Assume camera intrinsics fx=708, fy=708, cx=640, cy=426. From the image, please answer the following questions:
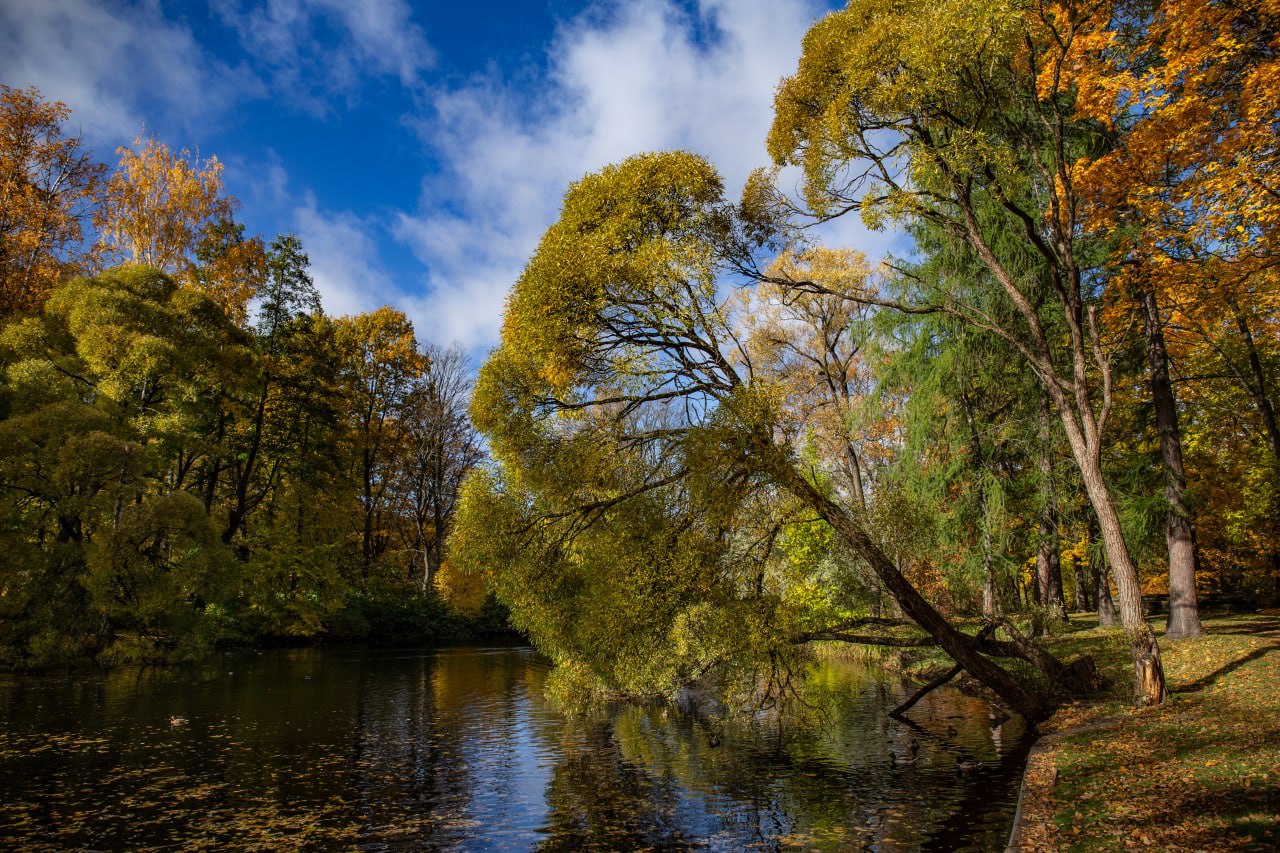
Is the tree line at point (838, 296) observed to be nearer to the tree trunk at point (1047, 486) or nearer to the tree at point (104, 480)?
the tree trunk at point (1047, 486)

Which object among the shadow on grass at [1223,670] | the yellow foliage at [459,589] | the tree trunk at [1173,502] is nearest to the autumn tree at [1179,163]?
the tree trunk at [1173,502]

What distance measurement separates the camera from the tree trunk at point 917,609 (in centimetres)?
1043

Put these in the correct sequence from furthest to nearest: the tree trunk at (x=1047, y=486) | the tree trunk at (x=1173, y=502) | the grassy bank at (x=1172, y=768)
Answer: the tree trunk at (x=1047, y=486), the tree trunk at (x=1173, y=502), the grassy bank at (x=1172, y=768)

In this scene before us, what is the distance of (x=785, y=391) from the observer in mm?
10227

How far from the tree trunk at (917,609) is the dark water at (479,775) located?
0.73 meters

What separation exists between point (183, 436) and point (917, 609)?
2373cm

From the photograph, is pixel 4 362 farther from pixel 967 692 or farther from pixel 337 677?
pixel 967 692

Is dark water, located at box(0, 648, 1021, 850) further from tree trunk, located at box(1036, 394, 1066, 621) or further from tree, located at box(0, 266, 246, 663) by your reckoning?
tree trunk, located at box(1036, 394, 1066, 621)

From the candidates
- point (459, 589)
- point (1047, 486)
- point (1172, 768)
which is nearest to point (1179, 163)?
point (1047, 486)

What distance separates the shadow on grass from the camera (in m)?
10.3

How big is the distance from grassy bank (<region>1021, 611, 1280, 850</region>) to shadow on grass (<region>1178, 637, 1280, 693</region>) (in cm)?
2

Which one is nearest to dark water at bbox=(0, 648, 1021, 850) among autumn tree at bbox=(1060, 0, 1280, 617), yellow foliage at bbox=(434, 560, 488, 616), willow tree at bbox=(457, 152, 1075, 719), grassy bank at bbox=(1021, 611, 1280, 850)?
grassy bank at bbox=(1021, 611, 1280, 850)

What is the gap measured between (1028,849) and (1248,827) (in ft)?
4.78

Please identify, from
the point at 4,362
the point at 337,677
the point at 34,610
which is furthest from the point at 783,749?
the point at 4,362
